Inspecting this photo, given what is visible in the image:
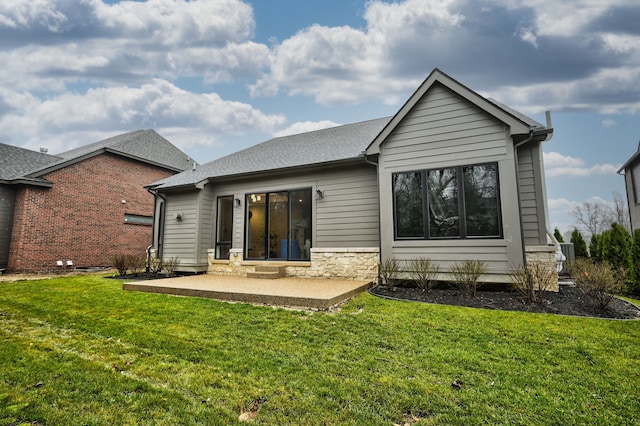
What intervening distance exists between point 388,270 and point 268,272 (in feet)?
11.6

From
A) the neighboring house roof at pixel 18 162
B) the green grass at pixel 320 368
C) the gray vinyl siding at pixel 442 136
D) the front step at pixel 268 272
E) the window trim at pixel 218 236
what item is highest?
the neighboring house roof at pixel 18 162

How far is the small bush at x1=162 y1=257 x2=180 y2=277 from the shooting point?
9852mm

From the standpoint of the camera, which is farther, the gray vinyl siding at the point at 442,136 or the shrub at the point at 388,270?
the shrub at the point at 388,270

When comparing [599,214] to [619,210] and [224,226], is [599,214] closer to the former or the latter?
[619,210]

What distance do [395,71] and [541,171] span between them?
7.30 metres

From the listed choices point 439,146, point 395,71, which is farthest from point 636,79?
point 439,146

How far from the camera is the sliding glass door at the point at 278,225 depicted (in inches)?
346

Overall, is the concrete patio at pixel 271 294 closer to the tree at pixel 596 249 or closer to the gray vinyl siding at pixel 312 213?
the gray vinyl siding at pixel 312 213

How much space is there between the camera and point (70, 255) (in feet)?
42.4

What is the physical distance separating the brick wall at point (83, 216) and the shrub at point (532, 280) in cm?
1658

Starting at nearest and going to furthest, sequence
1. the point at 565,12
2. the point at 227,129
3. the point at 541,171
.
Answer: the point at 541,171 < the point at 565,12 < the point at 227,129

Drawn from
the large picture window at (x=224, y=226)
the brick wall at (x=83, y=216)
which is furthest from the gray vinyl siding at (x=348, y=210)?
the brick wall at (x=83, y=216)

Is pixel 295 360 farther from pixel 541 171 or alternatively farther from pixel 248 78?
pixel 248 78

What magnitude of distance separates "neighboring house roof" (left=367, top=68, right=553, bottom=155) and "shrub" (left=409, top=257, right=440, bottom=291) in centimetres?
286
